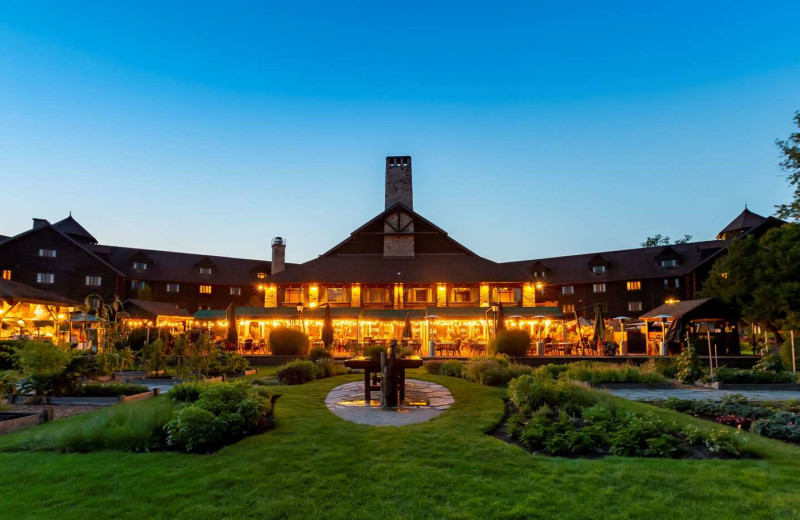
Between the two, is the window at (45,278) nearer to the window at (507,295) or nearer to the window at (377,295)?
the window at (377,295)

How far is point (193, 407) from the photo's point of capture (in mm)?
7801

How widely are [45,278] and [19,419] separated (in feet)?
131

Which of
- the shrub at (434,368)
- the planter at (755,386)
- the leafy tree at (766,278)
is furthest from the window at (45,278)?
the leafy tree at (766,278)

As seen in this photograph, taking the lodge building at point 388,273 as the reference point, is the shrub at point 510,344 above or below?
below

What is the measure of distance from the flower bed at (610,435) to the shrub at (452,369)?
23.3 feet

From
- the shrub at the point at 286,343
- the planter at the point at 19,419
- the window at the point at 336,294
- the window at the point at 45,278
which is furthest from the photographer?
the window at the point at 45,278

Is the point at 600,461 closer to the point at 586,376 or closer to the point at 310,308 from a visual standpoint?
the point at 586,376

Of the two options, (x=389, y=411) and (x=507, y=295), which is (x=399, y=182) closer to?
(x=507, y=295)

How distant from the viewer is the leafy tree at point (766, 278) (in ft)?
89.6

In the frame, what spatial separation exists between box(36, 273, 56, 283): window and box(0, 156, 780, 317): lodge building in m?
0.07

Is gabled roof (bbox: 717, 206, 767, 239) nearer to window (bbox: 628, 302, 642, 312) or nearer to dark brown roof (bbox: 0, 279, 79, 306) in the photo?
window (bbox: 628, 302, 642, 312)

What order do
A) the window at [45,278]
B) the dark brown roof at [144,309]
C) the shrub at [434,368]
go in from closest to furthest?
1. the shrub at [434,368]
2. the dark brown roof at [144,309]
3. the window at [45,278]

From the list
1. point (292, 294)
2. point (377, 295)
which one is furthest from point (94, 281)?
point (377, 295)

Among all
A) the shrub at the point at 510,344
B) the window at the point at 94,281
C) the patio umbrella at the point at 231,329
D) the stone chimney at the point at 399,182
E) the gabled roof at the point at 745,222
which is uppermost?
the stone chimney at the point at 399,182
